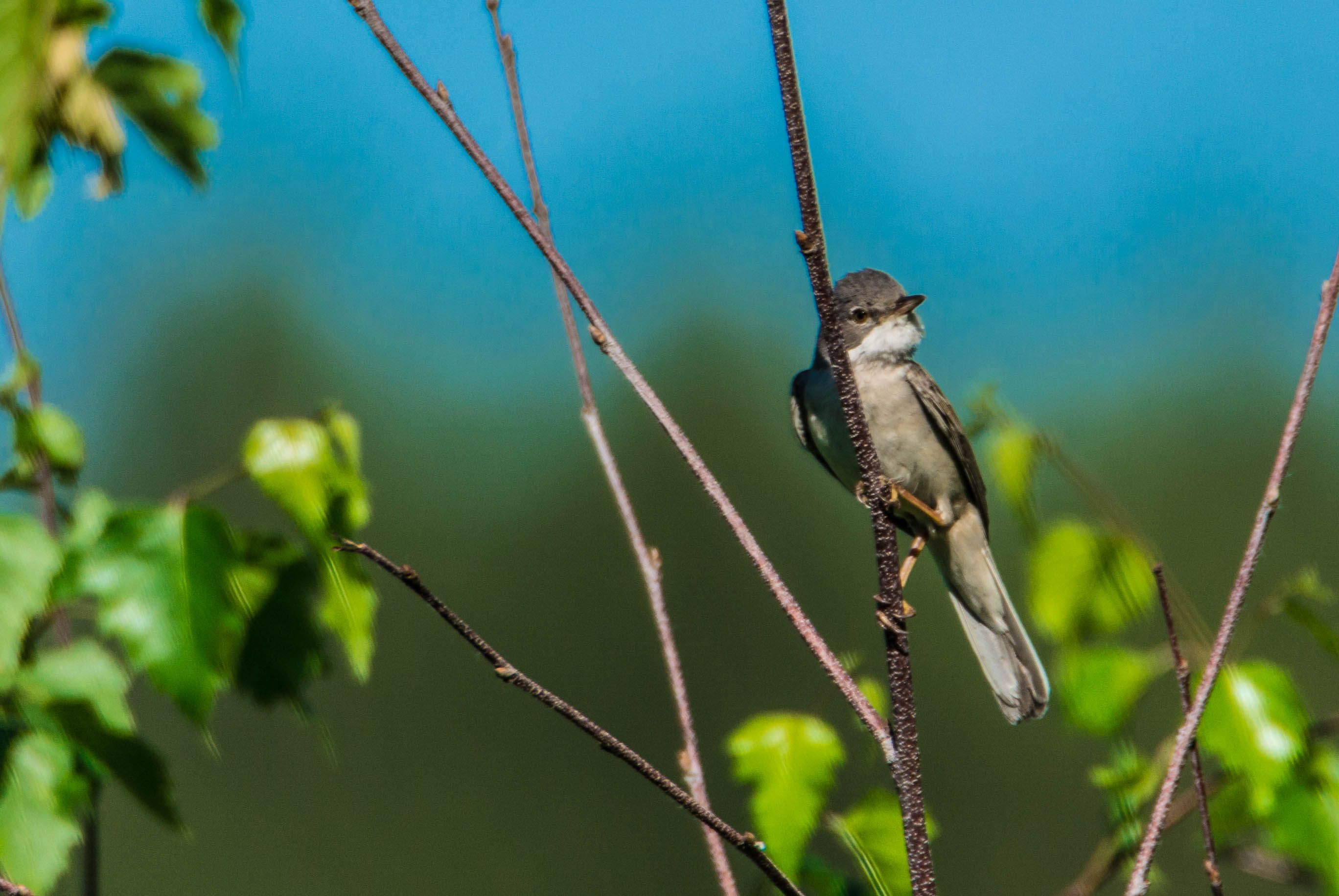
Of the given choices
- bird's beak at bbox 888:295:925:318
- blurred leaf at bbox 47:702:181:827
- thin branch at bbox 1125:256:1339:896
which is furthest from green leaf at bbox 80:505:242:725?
bird's beak at bbox 888:295:925:318

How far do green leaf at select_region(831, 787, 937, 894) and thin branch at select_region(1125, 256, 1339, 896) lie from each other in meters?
0.65

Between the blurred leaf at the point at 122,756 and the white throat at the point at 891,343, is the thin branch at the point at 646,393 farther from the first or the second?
the white throat at the point at 891,343

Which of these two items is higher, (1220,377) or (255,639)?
(1220,377)

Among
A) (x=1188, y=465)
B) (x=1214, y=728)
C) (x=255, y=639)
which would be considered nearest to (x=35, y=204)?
(x=255, y=639)

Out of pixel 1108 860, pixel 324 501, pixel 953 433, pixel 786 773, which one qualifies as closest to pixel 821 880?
pixel 786 773

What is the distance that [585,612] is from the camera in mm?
28047

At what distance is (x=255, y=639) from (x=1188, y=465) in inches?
1402

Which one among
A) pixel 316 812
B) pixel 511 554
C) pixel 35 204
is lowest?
pixel 35 204

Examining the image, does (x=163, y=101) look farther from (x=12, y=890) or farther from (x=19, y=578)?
(x=12, y=890)

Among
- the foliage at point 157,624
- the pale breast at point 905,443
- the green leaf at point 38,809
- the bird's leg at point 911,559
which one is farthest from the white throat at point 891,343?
the green leaf at point 38,809

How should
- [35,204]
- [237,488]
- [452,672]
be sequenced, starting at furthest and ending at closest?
[237,488] → [452,672] → [35,204]

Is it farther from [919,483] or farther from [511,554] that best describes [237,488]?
[919,483]

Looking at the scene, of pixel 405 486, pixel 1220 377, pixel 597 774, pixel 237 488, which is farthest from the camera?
pixel 1220 377

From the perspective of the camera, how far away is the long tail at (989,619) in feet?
10.8
